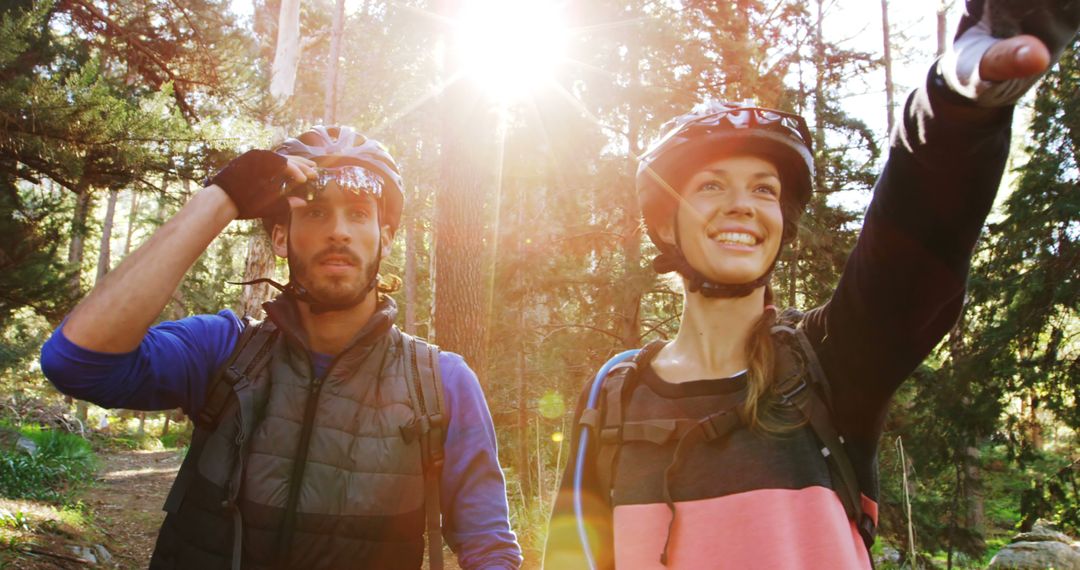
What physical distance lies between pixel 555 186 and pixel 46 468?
1040 cm

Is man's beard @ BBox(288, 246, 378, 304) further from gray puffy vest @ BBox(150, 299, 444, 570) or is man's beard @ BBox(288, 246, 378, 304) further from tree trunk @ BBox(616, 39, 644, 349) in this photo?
tree trunk @ BBox(616, 39, 644, 349)

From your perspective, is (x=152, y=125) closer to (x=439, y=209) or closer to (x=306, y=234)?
(x=439, y=209)

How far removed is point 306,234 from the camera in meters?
3.05

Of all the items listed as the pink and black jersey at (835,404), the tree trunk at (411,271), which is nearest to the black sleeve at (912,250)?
the pink and black jersey at (835,404)

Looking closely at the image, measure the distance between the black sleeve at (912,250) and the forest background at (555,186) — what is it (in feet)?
15.8

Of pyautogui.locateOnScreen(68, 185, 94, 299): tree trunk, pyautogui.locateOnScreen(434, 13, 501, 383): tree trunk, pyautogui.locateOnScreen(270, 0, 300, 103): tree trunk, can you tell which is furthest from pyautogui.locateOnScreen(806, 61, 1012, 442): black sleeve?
pyautogui.locateOnScreen(270, 0, 300, 103): tree trunk

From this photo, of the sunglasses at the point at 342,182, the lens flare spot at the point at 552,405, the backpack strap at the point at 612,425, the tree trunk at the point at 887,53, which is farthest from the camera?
the tree trunk at the point at 887,53

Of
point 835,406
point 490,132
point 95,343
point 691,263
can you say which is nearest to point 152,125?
point 490,132

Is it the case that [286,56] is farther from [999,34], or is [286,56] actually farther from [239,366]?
[999,34]

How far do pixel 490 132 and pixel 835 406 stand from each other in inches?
265

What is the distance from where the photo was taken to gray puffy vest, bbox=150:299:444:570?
2.62 metres

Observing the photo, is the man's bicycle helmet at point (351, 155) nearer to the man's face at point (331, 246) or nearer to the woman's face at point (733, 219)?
the man's face at point (331, 246)

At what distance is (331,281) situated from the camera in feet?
9.93

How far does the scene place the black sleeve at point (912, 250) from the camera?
1411mm
